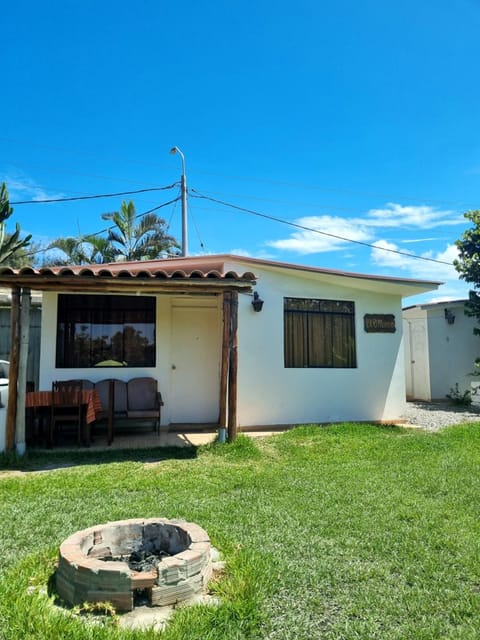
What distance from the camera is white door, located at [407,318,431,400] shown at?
13.4 metres

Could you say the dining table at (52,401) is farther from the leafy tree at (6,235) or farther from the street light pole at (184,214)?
the street light pole at (184,214)

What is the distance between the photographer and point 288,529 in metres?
3.58

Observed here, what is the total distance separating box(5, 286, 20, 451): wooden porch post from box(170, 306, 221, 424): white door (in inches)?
123

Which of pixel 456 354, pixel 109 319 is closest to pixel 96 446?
pixel 109 319

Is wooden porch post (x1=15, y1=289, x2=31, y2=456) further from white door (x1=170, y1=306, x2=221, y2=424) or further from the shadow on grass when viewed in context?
white door (x1=170, y1=306, x2=221, y2=424)

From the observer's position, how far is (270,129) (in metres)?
12.5

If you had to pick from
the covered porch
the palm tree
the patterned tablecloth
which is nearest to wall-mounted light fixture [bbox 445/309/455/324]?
the covered porch

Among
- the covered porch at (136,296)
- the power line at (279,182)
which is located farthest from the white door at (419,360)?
the covered porch at (136,296)

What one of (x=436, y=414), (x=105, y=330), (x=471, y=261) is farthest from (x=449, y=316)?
(x=105, y=330)

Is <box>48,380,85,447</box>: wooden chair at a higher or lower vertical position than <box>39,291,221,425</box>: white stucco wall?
lower

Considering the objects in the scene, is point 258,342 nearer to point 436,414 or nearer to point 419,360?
point 436,414

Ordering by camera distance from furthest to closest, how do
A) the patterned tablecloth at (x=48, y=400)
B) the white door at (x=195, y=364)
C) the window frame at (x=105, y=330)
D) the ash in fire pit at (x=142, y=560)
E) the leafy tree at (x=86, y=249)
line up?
the leafy tree at (x=86, y=249), the white door at (x=195, y=364), the window frame at (x=105, y=330), the patterned tablecloth at (x=48, y=400), the ash in fire pit at (x=142, y=560)

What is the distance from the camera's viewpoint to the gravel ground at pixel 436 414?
9.09 meters

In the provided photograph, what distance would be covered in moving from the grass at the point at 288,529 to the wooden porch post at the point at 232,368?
28 centimetres
